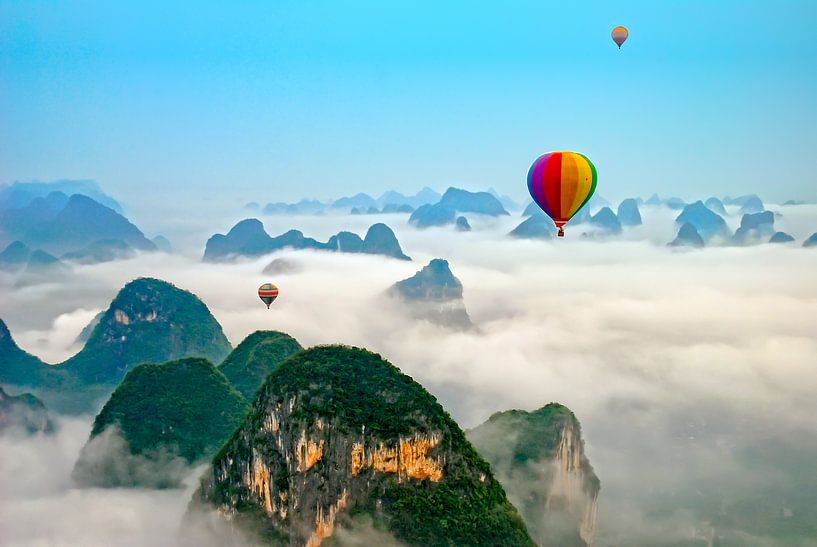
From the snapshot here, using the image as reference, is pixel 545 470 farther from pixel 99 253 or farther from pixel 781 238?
pixel 781 238

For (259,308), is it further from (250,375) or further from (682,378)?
(682,378)

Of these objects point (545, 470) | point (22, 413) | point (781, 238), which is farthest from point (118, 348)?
point (781, 238)

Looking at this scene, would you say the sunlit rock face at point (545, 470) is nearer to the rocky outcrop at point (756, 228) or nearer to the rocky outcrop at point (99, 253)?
the rocky outcrop at point (99, 253)

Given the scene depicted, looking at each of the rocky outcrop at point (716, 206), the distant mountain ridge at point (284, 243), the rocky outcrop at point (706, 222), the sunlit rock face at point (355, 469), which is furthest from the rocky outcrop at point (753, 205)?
the sunlit rock face at point (355, 469)

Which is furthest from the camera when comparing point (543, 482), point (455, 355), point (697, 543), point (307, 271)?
point (307, 271)

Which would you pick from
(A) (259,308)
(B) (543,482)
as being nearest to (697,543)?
(B) (543,482)
